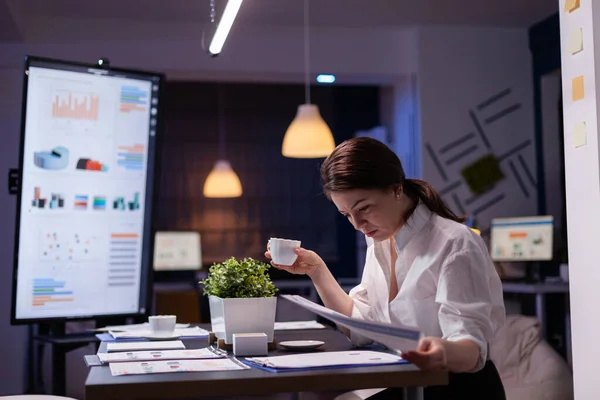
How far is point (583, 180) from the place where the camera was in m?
2.62

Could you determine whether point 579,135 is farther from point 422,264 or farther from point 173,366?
point 173,366

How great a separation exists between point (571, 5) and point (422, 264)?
1383 mm

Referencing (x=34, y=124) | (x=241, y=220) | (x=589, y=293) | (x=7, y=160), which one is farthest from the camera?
(x=241, y=220)

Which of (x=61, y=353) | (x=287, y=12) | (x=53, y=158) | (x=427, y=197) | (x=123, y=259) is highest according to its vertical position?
(x=287, y=12)

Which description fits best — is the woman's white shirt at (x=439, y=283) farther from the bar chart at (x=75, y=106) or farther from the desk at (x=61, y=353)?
the bar chart at (x=75, y=106)

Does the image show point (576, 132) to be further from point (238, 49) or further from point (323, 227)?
point (323, 227)

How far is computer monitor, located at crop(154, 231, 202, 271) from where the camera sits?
6656 mm

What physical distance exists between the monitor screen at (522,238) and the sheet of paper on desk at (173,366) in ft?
14.2

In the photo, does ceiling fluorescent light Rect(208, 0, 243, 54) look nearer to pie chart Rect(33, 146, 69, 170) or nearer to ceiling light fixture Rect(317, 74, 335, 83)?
pie chart Rect(33, 146, 69, 170)

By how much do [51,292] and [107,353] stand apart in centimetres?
138

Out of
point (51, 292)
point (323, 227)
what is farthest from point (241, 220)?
point (51, 292)

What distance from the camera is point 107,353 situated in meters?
1.84

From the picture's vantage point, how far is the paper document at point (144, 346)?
197cm

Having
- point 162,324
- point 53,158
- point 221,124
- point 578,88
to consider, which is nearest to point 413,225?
point 162,324
